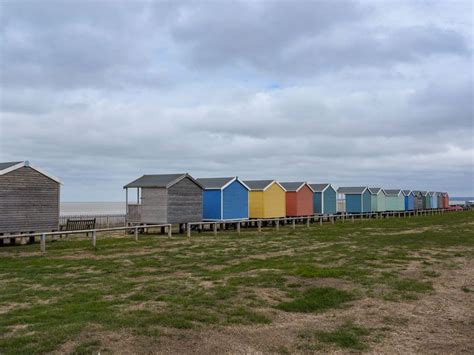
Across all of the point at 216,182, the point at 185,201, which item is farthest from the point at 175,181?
the point at 216,182

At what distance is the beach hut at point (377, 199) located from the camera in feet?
194

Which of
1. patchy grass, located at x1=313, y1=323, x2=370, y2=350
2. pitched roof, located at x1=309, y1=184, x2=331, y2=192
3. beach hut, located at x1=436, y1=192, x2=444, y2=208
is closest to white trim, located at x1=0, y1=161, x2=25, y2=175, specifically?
patchy grass, located at x1=313, y1=323, x2=370, y2=350

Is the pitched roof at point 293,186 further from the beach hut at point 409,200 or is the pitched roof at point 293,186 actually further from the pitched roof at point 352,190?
the beach hut at point 409,200

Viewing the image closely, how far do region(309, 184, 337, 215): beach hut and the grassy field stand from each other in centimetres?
3019

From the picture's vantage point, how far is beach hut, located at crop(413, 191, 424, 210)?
72.4 m

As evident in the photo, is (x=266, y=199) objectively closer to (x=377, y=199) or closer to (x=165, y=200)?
(x=165, y=200)

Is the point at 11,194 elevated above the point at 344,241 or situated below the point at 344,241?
above

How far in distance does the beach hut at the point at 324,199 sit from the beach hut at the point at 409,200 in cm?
2209

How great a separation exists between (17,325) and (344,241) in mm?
19119

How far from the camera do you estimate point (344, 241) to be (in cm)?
2495

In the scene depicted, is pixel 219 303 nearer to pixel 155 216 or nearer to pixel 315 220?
pixel 155 216

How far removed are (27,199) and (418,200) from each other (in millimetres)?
62852

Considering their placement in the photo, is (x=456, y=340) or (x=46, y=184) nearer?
(x=456, y=340)

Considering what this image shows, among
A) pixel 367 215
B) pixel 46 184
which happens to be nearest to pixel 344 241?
pixel 46 184
